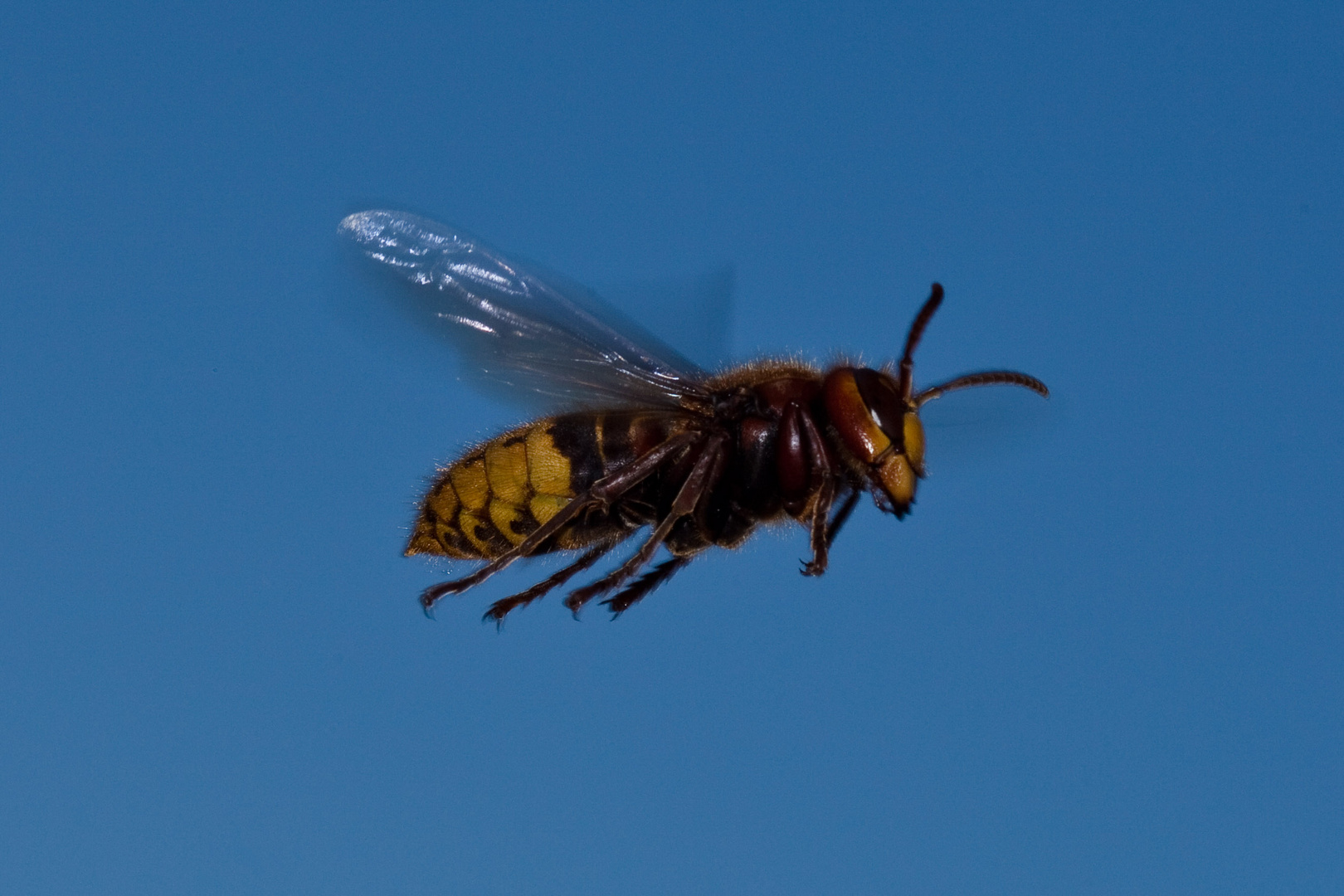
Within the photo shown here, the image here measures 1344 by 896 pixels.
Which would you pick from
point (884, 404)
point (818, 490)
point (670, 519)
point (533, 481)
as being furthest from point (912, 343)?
point (533, 481)

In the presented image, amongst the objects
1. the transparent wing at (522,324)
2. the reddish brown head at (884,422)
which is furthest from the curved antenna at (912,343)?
the transparent wing at (522,324)

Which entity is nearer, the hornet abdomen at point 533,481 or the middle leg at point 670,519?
the middle leg at point 670,519

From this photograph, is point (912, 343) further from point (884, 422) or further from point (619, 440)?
point (619, 440)

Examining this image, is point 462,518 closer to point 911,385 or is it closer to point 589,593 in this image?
point 589,593

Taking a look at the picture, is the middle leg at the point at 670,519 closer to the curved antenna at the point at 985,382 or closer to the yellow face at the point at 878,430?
the yellow face at the point at 878,430

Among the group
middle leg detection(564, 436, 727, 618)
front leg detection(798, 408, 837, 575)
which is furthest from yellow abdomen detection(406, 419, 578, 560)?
front leg detection(798, 408, 837, 575)
